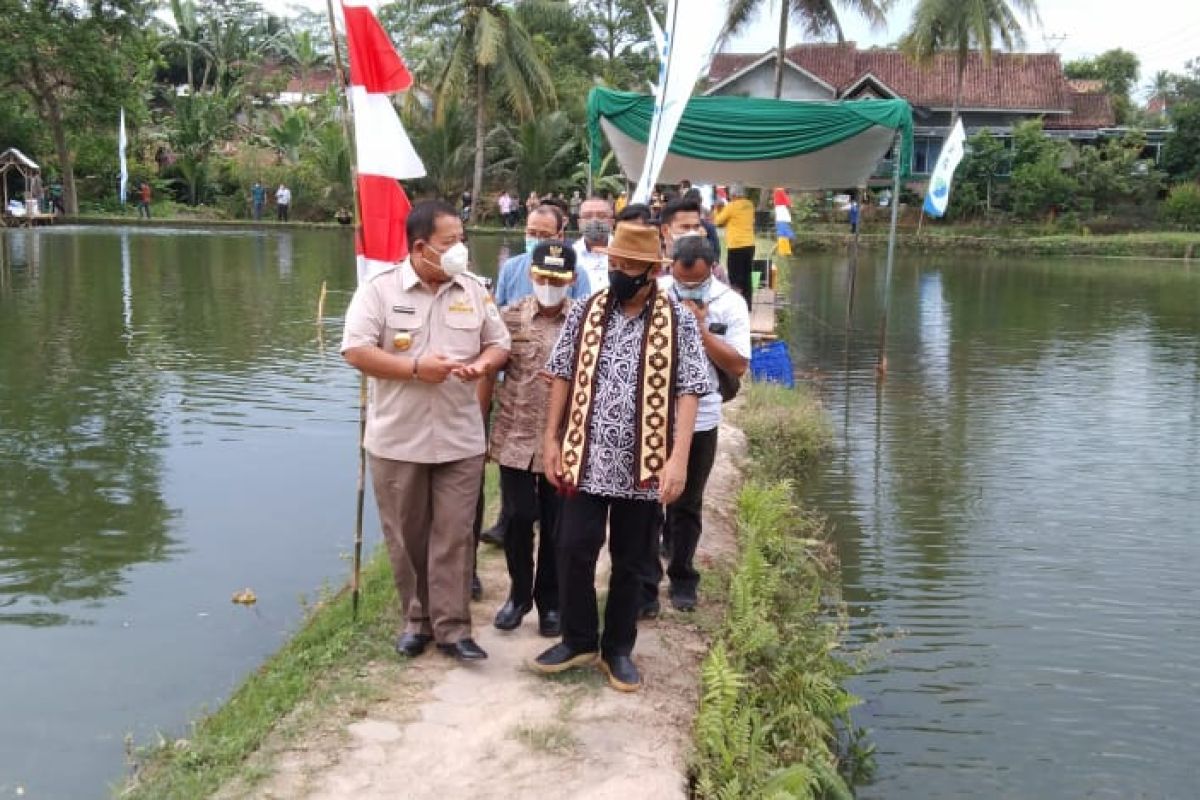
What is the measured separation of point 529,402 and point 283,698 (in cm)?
144

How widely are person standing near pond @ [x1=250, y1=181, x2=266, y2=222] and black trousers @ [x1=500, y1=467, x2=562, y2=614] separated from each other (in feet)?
113

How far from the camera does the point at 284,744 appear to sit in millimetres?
3793

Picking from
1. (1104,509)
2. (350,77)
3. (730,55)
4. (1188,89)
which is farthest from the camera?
(1188,89)

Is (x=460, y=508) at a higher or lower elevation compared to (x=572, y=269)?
lower

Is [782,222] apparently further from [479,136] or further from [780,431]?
[479,136]

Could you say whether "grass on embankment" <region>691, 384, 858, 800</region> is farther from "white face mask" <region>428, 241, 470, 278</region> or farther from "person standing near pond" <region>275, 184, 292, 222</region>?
"person standing near pond" <region>275, 184, 292, 222</region>

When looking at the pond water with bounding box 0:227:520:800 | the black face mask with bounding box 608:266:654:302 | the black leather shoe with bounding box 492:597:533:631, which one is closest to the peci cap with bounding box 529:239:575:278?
the black face mask with bounding box 608:266:654:302

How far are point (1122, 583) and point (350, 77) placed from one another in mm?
5102

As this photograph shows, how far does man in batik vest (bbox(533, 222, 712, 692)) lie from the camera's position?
3.96 meters

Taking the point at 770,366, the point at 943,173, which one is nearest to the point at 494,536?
the point at 770,366

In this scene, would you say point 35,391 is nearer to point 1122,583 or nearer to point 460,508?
point 460,508

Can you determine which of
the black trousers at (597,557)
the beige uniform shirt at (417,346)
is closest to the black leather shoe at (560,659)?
the black trousers at (597,557)

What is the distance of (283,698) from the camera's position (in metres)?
4.25

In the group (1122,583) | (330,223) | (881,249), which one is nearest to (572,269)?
(1122,583)
